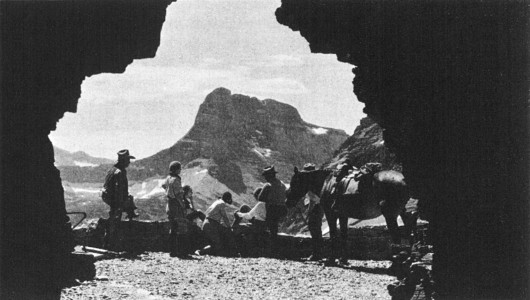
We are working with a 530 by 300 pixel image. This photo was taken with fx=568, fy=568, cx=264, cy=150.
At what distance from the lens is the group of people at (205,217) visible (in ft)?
42.4

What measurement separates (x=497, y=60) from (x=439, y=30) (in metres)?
0.69

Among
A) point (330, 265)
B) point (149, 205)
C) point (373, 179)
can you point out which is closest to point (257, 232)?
point (330, 265)

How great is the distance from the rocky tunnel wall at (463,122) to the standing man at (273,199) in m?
7.28

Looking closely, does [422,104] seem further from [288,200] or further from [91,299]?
[288,200]

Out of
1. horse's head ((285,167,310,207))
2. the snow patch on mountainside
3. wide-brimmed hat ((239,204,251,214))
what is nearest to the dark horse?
horse's head ((285,167,310,207))

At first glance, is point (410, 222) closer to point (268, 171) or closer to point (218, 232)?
point (268, 171)

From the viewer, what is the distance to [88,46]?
666cm

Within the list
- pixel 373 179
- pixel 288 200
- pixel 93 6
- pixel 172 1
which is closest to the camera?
pixel 93 6

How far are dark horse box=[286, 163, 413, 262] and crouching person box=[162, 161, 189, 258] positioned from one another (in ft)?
8.37

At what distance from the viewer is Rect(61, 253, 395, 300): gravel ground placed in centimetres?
884

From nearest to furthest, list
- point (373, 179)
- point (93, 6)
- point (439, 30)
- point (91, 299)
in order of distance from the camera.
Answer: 1. point (439, 30)
2. point (93, 6)
3. point (91, 299)
4. point (373, 179)

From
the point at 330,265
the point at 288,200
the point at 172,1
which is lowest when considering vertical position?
the point at 330,265

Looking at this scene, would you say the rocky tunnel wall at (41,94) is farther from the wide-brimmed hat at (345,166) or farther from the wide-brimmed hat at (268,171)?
the wide-brimmed hat at (268,171)

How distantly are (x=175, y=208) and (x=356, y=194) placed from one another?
4286 millimetres
